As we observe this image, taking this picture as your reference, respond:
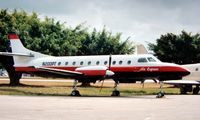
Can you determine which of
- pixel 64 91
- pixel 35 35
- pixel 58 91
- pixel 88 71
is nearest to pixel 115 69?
pixel 88 71

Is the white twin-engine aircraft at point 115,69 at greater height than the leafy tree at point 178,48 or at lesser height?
lesser

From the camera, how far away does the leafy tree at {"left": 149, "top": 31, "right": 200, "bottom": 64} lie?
234ft

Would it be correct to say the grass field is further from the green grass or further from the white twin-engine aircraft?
the white twin-engine aircraft

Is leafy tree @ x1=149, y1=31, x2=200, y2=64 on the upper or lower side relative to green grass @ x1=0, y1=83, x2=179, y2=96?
upper

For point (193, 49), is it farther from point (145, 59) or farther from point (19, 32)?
point (145, 59)

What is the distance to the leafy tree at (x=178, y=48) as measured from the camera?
71.4 meters

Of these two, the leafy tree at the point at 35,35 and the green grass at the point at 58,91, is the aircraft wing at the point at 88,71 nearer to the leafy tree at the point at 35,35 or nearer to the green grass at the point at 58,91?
the green grass at the point at 58,91

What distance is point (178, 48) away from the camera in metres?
73.5

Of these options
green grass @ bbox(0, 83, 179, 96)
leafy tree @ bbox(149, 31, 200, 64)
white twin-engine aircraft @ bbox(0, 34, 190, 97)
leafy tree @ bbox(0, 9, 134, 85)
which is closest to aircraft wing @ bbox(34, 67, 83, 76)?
white twin-engine aircraft @ bbox(0, 34, 190, 97)

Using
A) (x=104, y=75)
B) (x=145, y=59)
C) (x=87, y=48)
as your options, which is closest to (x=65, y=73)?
(x=104, y=75)

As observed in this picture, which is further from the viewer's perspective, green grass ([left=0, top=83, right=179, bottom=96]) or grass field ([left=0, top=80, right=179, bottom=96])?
grass field ([left=0, top=80, right=179, bottom=96])

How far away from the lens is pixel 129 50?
72.3 m

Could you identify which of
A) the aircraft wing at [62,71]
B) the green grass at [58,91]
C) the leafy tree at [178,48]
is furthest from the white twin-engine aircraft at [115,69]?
the leafy tree at [178,48]

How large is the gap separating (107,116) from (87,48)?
54718mm
